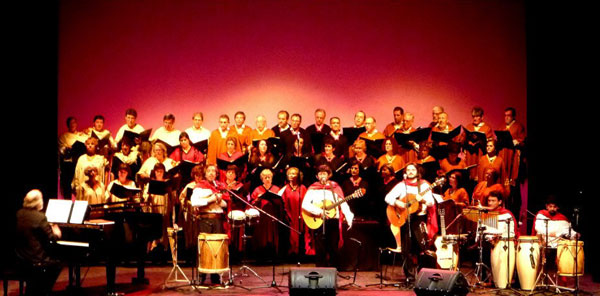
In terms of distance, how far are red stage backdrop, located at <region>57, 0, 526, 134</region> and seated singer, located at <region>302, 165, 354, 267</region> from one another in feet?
10.2

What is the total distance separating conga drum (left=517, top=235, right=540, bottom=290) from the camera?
323 inches

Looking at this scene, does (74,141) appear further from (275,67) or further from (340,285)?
(340,285)

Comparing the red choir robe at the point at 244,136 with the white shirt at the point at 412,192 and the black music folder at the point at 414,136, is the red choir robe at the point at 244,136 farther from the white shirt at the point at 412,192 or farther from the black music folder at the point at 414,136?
the white shirt at the point at 412,192

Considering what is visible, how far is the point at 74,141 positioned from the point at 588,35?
25.9 feet

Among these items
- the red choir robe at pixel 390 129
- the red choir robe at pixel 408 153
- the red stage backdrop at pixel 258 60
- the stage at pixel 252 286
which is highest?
the red stage backdrop at pixel 258 60

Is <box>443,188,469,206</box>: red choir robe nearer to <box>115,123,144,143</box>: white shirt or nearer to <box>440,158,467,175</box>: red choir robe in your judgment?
<box>440,158,467,175</box>: red choir robe

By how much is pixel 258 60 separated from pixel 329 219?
12.9ft

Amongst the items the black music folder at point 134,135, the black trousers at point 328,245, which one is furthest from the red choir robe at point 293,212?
the black music folder at point 134,135

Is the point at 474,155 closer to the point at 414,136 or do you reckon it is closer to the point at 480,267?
the point at 414,136

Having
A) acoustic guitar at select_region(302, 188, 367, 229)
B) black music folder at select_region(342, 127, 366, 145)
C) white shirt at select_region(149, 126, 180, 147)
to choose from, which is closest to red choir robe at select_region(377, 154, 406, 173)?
black music folder at select_region(342, 127, 366, 145)

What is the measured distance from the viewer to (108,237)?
763cm

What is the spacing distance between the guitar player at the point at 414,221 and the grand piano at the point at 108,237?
303 centimetres

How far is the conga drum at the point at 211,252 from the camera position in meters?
8.03

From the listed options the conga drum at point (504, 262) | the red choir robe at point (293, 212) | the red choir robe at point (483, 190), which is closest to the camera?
the conga drum at point (504, 262)
